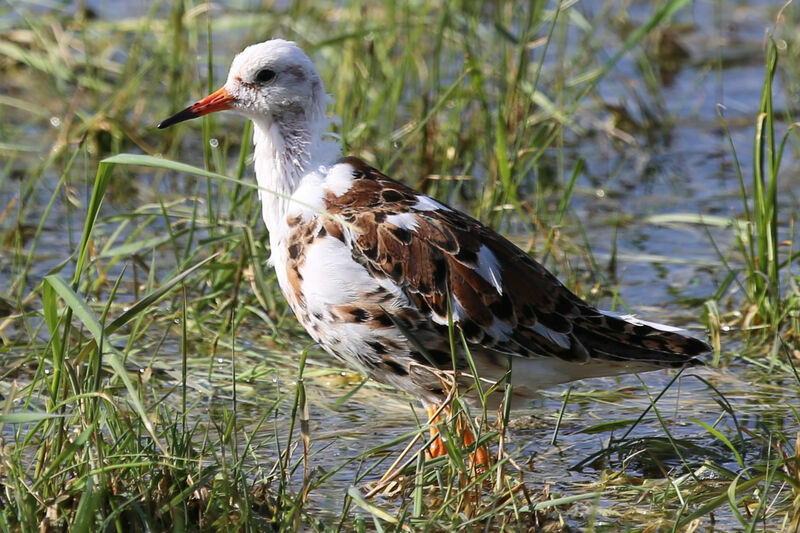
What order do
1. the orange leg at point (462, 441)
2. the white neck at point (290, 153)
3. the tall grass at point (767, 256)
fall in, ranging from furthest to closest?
the tall grass at point (767, 256)
the white neck at point (290, 153)
the orange leg at point (462, 441)

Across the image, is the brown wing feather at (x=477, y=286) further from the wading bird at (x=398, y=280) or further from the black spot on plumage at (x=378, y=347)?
the black spot on plumage at (x=378, y=347)

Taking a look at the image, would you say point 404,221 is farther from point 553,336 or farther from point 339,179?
point 553,336

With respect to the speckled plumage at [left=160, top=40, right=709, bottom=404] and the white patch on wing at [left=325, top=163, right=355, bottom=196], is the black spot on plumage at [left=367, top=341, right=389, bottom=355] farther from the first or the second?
the white patch on wing at [left=325, top=163, right=355, bottom=196]

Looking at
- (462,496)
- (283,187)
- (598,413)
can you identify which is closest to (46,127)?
(283,187)

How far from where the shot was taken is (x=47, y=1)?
30.2 feet

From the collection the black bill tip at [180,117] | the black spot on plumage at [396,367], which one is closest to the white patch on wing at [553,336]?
the black spot on plumage at [396,367]

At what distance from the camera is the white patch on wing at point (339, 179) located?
4.73 meters

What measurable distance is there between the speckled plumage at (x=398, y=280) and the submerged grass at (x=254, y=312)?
18cm

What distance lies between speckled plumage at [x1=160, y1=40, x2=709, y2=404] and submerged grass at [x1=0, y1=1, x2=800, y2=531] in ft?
0.59

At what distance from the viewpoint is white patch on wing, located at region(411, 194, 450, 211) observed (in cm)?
473

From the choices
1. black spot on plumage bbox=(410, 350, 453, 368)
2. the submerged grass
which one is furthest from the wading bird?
the submerged grass

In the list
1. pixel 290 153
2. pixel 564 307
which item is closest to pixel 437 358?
pixel 564 307

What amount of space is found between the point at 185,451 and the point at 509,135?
4.10m

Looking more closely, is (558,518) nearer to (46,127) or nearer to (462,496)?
(462,496)
